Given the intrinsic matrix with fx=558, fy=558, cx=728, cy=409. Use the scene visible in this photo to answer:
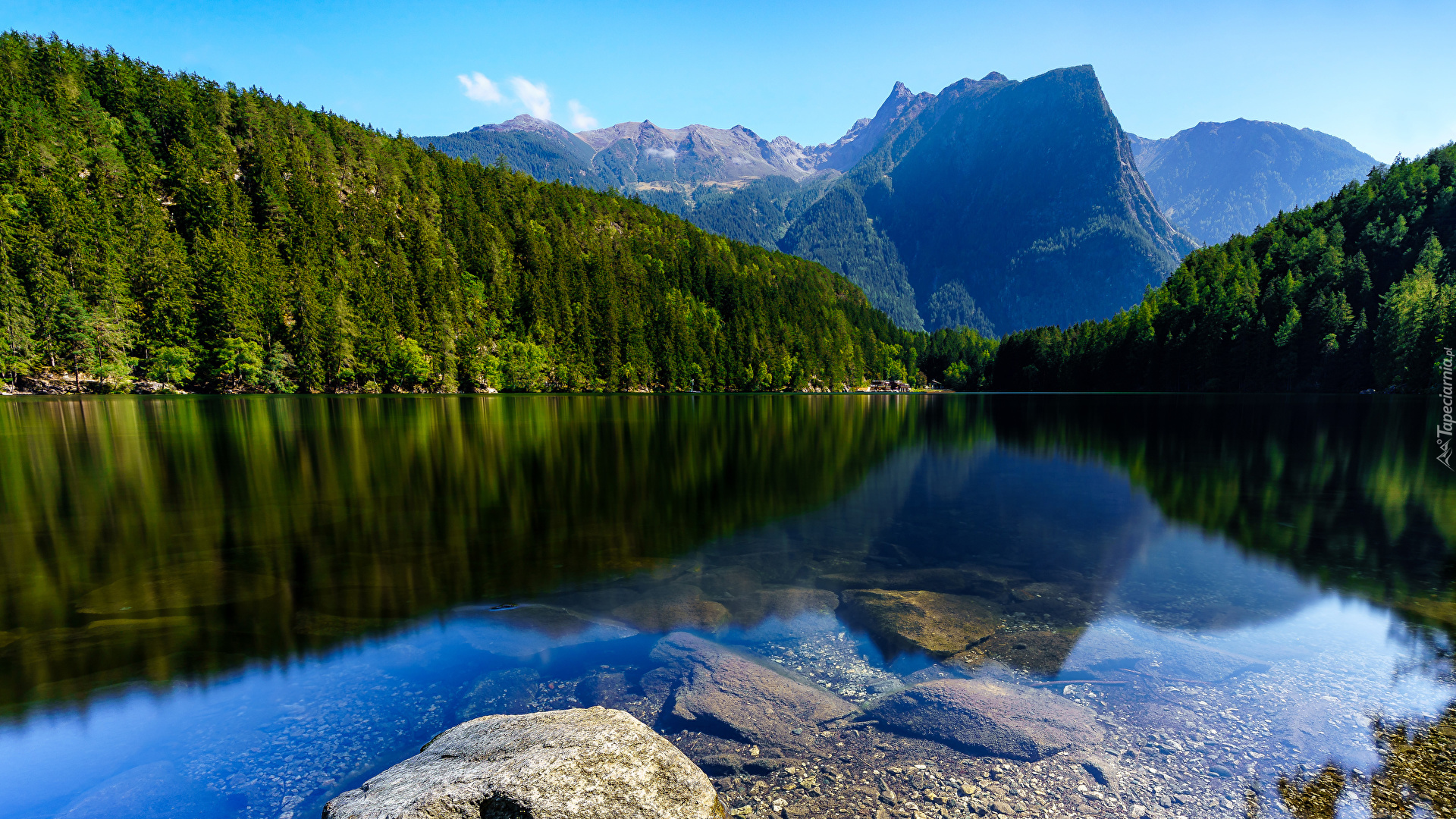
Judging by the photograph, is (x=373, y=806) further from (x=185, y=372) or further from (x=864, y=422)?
(x=185, y=372)

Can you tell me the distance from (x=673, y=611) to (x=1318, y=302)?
562 feet

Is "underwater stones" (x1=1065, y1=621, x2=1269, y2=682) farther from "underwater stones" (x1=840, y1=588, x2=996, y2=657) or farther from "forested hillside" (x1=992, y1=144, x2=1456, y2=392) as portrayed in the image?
"forested hillside" (x1=992, y1=144, x2=1456, y2=392)

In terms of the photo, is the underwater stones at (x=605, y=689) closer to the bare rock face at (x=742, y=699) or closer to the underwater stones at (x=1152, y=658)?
the bare rock face at (x=742, y=699)

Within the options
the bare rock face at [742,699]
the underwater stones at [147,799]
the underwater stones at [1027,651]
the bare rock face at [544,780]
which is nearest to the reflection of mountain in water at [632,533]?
the underwater stones at [1027,651]

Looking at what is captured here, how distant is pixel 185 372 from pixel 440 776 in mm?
121804

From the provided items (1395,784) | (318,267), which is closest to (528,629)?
(1395,784)

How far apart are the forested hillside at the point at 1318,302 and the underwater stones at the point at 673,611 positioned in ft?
475

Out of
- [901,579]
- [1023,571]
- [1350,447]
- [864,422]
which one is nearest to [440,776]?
[901,579]

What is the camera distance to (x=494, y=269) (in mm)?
151500

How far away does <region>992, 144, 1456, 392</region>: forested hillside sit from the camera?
108 m

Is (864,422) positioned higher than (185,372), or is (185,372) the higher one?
(185,372)

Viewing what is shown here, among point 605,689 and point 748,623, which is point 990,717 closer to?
point 748,623

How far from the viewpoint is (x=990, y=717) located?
A: 7.28 metres

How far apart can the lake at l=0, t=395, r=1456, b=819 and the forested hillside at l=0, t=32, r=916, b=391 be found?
88.8 meters
